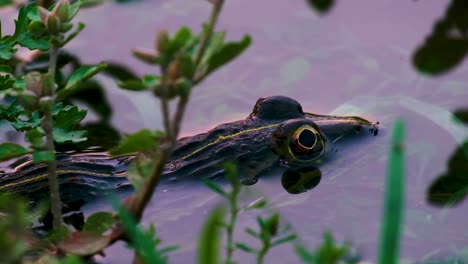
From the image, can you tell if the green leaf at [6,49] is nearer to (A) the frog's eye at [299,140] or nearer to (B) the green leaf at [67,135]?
(B) the green leaf at [67,135]

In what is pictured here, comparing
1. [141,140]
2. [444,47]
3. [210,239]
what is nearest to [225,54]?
[141,140]

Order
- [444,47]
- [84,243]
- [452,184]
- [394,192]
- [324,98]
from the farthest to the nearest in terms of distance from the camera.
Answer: [444,47], [324,98], [452,184], [84,243], [394,192]

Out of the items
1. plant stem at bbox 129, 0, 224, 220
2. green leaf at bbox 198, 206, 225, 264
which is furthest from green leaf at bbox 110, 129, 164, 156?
green leaf at bbox 198, 206, 225, 264

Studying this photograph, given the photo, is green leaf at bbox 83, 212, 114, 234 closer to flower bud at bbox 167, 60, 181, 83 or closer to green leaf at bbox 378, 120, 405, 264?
flower bud at bbox 167, 60, 181, 83

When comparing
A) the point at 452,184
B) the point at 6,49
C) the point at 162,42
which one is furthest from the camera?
the point at 452,184

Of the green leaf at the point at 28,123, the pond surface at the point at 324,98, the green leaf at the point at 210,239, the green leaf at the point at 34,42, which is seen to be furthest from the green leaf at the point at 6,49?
the green leaf at the point at 210,239

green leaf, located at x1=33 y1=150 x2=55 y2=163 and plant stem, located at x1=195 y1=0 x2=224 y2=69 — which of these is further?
green leaf, located at x1=33 y1=150 x2=55 y2=163

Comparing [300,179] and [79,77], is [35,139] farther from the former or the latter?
[300,179]

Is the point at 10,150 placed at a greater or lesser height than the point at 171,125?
greater
